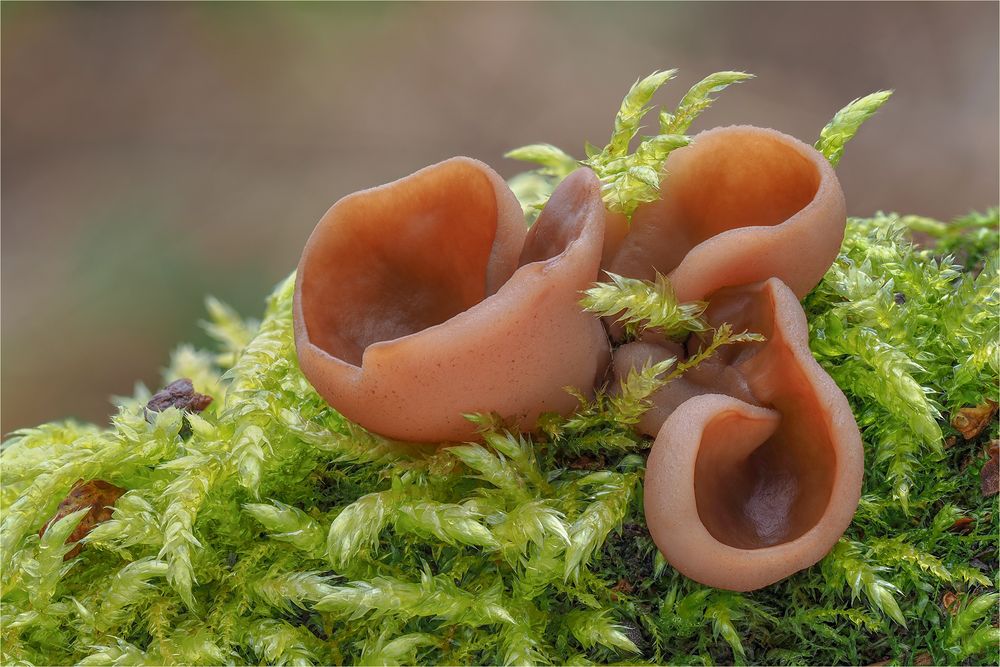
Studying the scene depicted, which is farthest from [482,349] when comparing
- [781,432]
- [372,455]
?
[781,432]

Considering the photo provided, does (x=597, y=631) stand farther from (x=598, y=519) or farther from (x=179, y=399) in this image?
(x=179, y=399)

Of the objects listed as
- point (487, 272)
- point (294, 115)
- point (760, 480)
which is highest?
point (294, 115)

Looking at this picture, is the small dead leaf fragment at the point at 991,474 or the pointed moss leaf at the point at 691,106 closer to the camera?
the small dead leaf fragment at the point at 991,474

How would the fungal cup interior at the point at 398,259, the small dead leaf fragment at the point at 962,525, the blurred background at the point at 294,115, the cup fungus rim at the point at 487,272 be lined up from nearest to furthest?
1. the cup fungus rim at the point at 487,272
2. the small dead leaf fragment at the point at 962,525
3. the fungal cup interior at the point at 398,259
4. the blurred background at the point at 294,115

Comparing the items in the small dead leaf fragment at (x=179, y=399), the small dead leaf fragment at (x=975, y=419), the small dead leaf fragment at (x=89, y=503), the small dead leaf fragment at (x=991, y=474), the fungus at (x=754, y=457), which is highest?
the small dead leaf fragment at (x=179, y=399)

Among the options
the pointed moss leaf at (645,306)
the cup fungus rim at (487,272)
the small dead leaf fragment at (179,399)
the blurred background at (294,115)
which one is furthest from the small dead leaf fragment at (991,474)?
the blurred background at (294,115)

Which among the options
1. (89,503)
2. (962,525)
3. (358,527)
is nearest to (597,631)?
(358,527)

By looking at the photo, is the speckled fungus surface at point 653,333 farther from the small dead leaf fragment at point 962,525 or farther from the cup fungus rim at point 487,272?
the small dead leaf fragment at point 962,525
